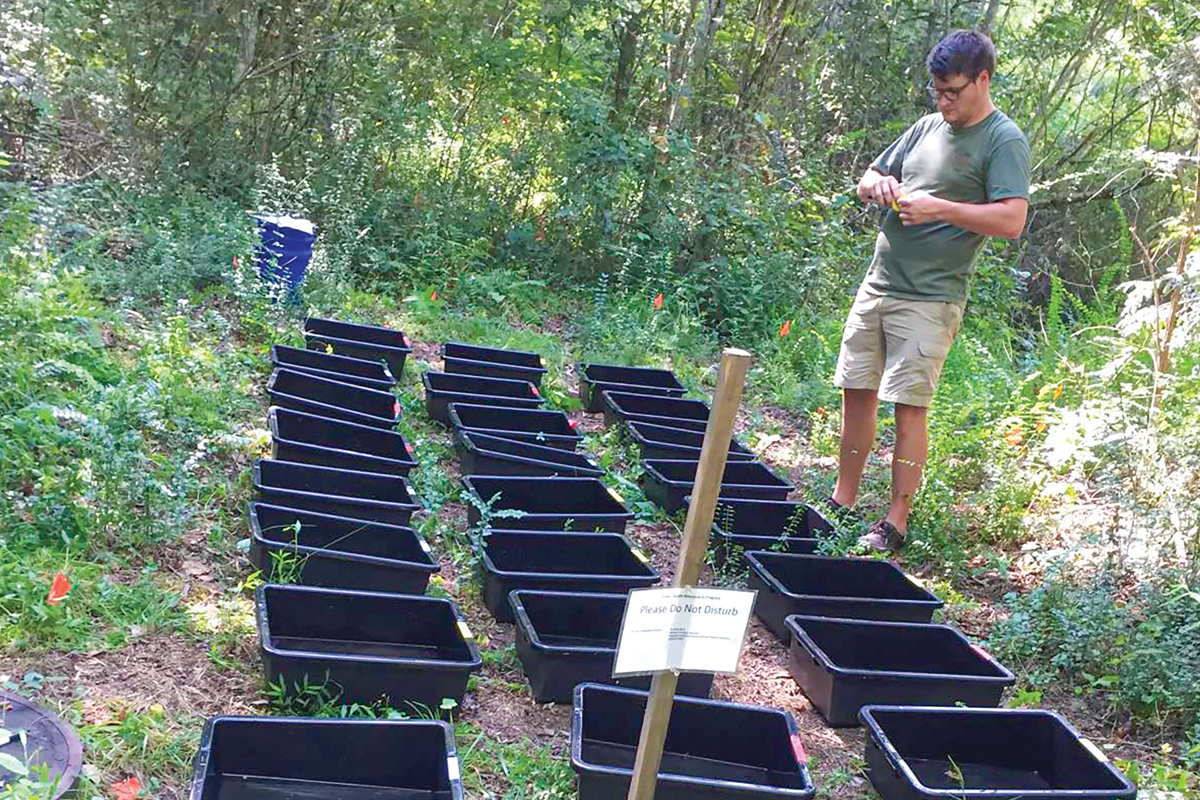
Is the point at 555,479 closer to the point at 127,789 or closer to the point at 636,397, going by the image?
the point at 636,397

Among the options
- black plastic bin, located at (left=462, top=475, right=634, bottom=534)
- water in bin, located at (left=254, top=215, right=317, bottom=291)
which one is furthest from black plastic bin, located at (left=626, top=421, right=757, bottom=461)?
water in bin, located at (left=254, top=215, right=317, bottom=291)

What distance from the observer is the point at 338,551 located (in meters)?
3.27

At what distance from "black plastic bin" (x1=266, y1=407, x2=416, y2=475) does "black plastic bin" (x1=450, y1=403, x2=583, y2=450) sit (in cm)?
44

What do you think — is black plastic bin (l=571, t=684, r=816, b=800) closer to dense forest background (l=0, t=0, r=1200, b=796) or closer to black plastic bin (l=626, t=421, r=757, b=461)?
dense forest background (l=0, t=0, r=1200, b=796)

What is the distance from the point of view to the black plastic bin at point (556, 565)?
3.29 metres

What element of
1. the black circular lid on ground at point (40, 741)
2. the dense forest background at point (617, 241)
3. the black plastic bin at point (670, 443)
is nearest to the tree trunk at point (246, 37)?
the dense forest background at point (617, 241)

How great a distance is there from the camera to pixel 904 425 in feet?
13.2

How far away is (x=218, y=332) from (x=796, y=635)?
132 inches

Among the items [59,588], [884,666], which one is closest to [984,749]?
[884,666]

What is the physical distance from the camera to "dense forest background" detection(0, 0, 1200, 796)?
138 inches

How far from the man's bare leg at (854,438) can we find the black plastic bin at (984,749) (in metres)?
1.52

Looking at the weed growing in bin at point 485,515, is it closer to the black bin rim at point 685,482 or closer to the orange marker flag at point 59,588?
the black bin rim at point 685,482

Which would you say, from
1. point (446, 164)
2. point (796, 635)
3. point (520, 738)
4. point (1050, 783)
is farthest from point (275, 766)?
point (446, 164)

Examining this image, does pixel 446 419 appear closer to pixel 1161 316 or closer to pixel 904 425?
pixel 904 425
